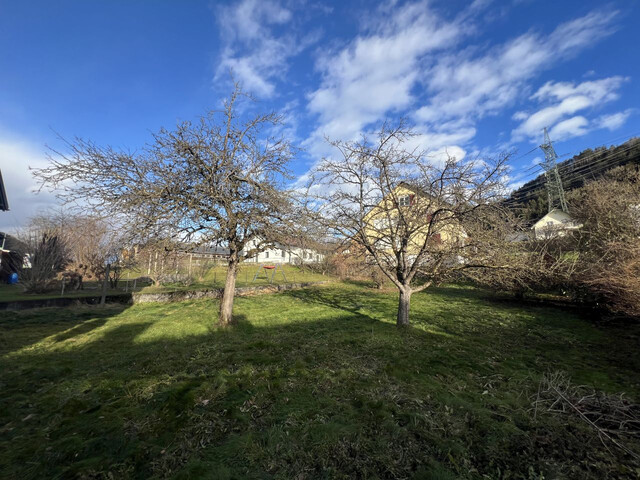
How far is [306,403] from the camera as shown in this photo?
11.9 ft

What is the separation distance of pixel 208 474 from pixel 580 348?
8.69 m

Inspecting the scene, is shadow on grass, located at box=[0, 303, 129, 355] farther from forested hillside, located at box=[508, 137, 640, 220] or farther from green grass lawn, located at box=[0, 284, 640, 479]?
forested hillside, located at box=[508, 137, 640, 220]

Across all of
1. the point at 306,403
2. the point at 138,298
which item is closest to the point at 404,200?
the point at 306,403

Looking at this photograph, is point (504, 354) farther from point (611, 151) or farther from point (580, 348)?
point (611, 151)

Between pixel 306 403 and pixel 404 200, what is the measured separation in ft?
22.5

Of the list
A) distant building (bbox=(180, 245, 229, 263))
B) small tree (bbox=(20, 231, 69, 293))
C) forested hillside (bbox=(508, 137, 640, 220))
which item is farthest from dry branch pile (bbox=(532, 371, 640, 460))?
forested hillside (bbox=(508, 137, 640, 220))

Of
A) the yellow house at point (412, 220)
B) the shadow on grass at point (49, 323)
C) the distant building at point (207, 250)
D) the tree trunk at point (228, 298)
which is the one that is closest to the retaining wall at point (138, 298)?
the shadow on grass at point (49, 323)

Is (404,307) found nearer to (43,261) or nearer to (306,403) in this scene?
(306,403)

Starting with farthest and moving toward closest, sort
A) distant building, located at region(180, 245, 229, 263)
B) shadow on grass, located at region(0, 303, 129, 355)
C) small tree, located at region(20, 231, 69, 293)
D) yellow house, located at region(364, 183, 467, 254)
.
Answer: small tree, located at region(20, 231, 69, 293)
distant building, located at region(180, 245, 229, 263)
shadow on grass, located at region(0, 303, 129, 355)
yellow house, located at region(364, 183, 467, 254)

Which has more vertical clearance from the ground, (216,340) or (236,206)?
(236,206)

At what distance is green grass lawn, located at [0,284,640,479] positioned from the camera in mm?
2498

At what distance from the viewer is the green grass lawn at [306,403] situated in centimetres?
250

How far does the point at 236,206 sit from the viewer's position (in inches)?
327

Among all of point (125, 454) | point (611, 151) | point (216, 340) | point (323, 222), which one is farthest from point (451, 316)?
point (611, 151)
